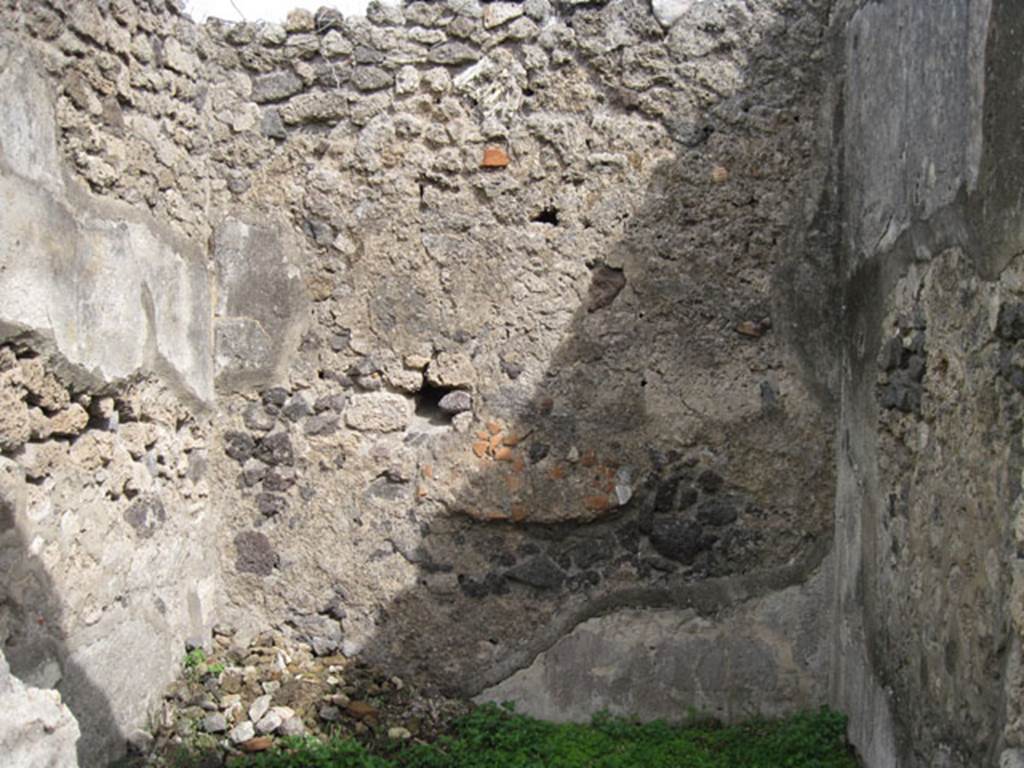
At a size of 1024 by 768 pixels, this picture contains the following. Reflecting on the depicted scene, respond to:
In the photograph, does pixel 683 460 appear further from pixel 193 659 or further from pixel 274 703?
pixel 193 659

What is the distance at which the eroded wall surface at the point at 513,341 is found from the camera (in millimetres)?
3287

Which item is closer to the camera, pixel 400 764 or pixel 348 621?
pixel 400 764

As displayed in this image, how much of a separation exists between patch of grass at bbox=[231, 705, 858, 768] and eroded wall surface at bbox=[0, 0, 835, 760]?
9 cm

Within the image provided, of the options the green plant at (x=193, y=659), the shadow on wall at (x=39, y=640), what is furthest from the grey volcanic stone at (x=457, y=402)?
the shadow on wall at (x=39, y=640)

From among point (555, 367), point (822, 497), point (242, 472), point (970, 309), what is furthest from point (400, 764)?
point (970, 309)

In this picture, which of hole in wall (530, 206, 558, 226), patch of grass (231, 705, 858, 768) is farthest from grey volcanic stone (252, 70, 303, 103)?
patch of grass (231, 705, 858, 768)

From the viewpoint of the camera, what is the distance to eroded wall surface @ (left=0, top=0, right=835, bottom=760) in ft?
10.8

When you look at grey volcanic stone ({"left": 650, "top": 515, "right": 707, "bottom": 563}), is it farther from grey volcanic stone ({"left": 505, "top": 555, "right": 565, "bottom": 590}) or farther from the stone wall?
the stone wall

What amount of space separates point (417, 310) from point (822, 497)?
58.8 inches

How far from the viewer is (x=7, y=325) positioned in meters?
2.32

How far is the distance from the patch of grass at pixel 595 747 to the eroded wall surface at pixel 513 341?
9 cm

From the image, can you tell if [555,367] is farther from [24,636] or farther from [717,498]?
[24,636]

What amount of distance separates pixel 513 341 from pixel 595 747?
1337mm

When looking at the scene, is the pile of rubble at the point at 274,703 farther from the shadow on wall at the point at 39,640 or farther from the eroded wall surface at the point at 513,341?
the shadow on wall at the point at 39,640
